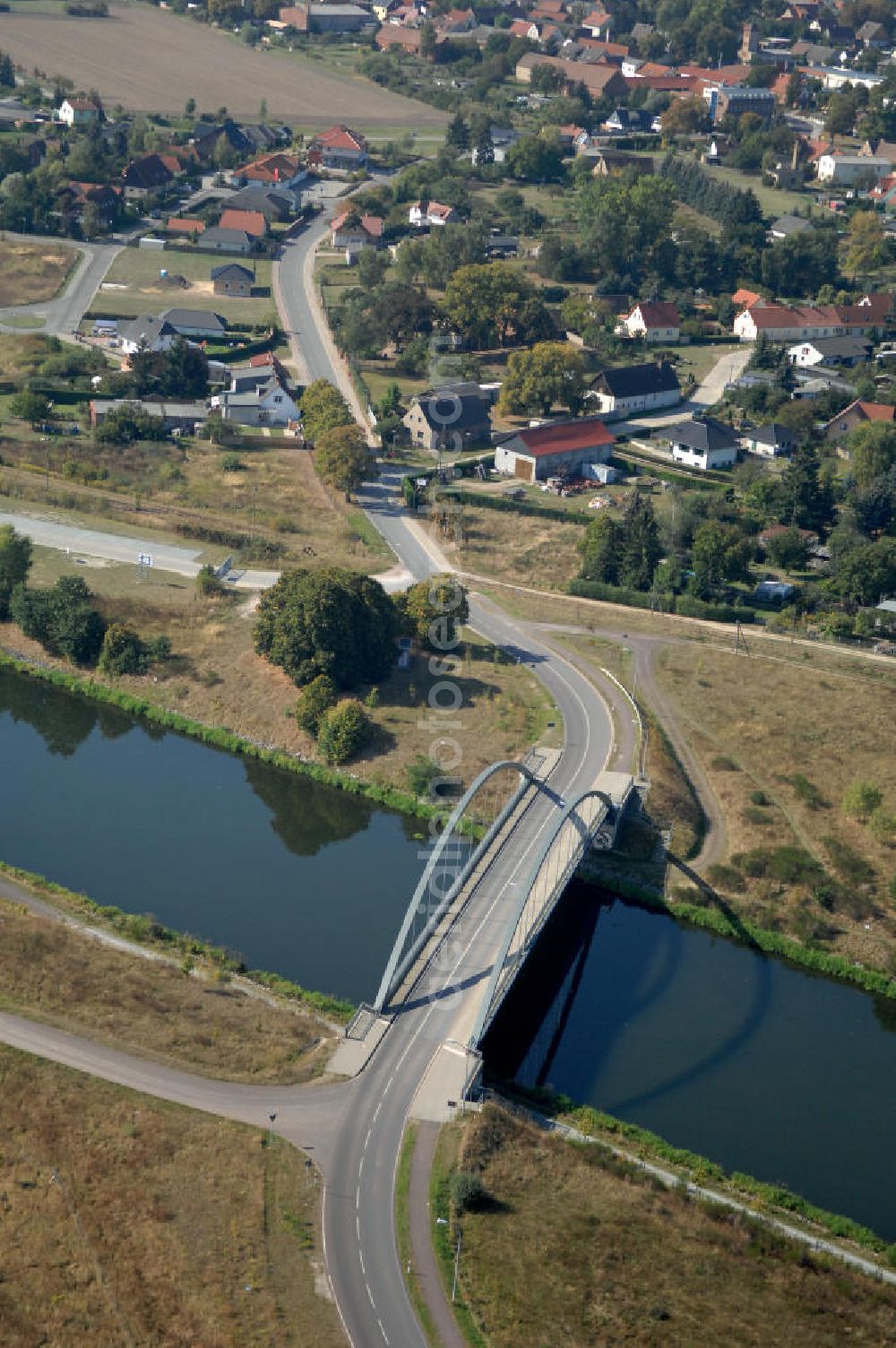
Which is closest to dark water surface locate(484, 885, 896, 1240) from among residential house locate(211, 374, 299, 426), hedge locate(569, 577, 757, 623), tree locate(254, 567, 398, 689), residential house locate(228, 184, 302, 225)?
tree locate(254, 567, 398, 689)

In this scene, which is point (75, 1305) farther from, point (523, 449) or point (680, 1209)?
point (523, 449)

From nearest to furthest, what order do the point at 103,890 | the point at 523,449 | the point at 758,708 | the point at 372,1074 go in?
the point at 372,1074 → the point at 103,890 → the point at 758,708 → the point at 523,449

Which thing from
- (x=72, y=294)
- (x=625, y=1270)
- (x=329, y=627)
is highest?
(x=329, y=627)

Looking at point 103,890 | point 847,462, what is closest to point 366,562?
point 103,890

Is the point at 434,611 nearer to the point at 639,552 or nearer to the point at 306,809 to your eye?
the point at 306,809

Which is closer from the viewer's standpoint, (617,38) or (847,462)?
(847,462)

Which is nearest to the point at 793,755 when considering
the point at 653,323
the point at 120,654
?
the point at 120,654
